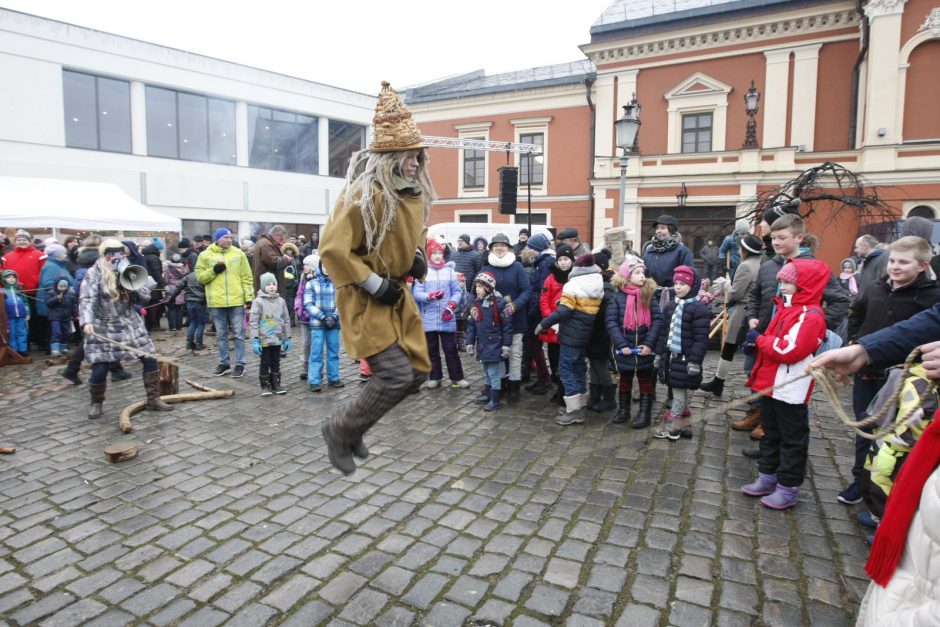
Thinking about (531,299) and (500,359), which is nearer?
(500,359)

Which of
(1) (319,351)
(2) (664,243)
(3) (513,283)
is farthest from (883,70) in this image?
(1) (319,351)

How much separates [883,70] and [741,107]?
4.67m

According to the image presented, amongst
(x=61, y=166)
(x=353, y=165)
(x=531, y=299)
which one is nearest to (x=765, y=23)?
(x=531, y=299)

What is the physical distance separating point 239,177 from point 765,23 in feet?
75.2

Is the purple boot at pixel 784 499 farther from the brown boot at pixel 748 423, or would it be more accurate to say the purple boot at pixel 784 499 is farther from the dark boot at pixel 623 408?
the dark boot at pixel 623 408

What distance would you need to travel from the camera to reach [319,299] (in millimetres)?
7184

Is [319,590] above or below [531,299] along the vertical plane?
below

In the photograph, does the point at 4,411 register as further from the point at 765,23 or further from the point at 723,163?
the point at 765,23

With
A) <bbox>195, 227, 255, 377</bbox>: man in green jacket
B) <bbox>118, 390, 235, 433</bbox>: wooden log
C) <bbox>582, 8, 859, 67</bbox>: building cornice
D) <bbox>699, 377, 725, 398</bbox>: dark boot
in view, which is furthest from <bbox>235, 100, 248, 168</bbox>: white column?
<bbox>699, 377, 725, 398</bbox>: dark boot

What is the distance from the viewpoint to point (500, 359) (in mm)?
6488

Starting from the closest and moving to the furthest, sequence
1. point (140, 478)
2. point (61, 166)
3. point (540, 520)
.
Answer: point (540, 520) < point (140, 478) < point (61, 166)

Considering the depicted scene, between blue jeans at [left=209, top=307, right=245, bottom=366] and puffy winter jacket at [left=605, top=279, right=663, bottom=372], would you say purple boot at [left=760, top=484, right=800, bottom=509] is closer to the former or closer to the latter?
puffy winter jacket at [left=605, top=279, right=663, bottom=372]

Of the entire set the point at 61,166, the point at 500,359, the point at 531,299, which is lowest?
the point at 500,359

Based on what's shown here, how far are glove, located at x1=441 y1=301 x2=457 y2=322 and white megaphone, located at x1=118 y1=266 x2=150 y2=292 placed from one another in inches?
133
